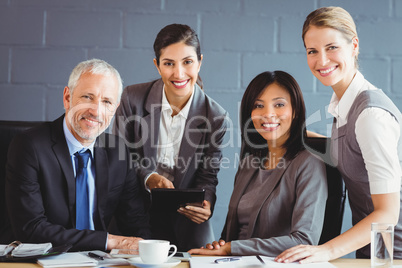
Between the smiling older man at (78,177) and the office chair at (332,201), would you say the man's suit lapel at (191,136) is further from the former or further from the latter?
the office chair at (332,201)

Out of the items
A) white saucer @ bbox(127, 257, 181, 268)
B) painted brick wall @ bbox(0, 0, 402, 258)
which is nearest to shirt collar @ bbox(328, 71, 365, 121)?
painted brick wall @ bbox(0, 0, 402, 258)

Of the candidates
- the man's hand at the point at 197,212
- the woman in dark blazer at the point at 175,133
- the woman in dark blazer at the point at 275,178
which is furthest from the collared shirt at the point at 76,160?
the woman in dark blazer at the point at 275,178

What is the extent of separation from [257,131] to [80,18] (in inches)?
40.9

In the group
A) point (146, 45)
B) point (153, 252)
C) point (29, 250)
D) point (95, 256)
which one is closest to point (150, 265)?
point (153, 252)

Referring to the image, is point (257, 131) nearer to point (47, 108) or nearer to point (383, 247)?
point (383, 247)

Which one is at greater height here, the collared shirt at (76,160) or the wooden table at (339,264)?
the collared shirt at (76,160)

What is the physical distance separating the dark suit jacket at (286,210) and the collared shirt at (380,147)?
18 cm

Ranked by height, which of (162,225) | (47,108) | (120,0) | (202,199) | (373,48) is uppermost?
(120,0)

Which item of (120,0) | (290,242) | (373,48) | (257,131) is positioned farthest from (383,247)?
(120,0)

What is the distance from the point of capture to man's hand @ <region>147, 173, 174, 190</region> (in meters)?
1.98

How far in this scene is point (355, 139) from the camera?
1501mm

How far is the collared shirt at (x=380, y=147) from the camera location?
1.37 meters

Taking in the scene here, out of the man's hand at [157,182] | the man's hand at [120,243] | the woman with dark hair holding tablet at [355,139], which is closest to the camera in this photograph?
the woman with dark hair holding tablet at [355,139]

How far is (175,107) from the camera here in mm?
2076
